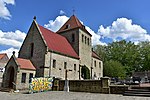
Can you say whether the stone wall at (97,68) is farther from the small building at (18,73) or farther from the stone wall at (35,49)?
the small building at (18,73)

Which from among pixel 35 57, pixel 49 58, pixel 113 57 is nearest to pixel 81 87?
pixel 49 58

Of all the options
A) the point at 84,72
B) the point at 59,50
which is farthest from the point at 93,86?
the point at 84,72

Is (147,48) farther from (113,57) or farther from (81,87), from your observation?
(81,87)

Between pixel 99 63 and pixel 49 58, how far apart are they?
68.2 feet

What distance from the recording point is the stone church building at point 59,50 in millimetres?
25812

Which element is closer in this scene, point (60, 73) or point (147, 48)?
point (60, 73)

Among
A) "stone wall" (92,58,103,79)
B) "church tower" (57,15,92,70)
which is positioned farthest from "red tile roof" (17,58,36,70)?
"stone wall" (92,58,103,79)

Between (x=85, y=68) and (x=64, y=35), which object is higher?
(x=64, y=35)

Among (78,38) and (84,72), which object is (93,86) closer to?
(84,72)

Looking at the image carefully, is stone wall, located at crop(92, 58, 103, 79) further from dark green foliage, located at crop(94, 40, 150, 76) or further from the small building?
dark green foliage, located at crop(94, 40, 150, 76)

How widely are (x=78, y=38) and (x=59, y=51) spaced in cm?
810

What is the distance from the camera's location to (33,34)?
28.5 m

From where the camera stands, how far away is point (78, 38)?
114 feet

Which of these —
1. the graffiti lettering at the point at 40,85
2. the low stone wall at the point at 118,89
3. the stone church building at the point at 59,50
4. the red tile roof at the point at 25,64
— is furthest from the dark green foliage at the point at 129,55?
the low stone wall at the point at 118,89
